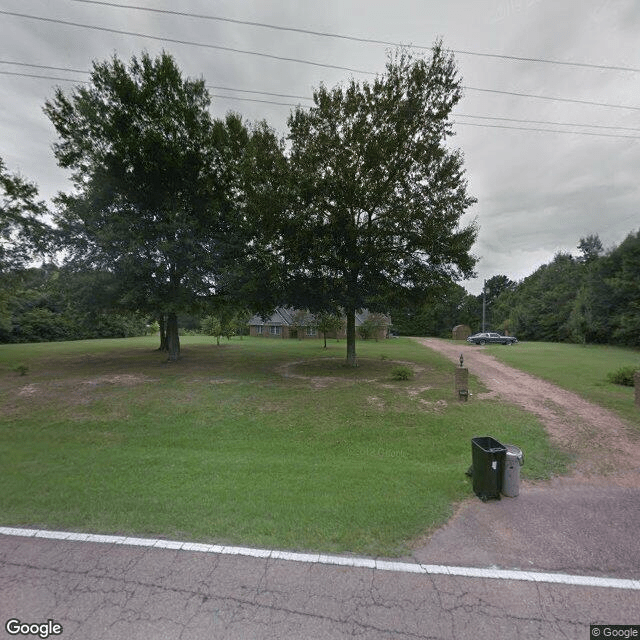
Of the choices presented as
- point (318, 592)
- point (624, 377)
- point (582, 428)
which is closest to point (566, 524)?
point (318, 592)

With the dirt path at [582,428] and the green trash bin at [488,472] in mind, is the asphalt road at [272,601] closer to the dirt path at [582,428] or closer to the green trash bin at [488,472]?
the green trash bin at [488,472]

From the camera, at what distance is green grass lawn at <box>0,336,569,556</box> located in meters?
3.94

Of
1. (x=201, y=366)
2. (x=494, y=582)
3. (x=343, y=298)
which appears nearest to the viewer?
(x=494, y=582)

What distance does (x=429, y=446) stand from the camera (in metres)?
6.64

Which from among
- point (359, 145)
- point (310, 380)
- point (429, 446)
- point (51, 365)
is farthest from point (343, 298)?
point (51, 365)

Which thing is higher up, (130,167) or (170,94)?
(170,94)

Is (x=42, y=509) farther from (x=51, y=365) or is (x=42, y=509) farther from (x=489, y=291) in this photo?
(x=489, y=291)

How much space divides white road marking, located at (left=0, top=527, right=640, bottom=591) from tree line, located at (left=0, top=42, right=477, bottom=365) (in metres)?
10.9

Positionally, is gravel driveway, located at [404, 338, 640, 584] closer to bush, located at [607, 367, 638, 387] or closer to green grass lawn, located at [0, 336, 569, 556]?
green grass lawn, located at [0, 336, 569, 556]

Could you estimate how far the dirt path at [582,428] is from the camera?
5668mm

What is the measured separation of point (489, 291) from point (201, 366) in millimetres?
98318

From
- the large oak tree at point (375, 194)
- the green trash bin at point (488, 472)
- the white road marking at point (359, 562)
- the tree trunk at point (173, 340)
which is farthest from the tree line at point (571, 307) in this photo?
the white road marking at point (359, 562)

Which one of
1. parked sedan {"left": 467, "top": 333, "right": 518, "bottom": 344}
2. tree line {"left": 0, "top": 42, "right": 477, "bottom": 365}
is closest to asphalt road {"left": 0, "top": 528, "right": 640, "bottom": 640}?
tree line {"left": 0, "top": 42, "right": 477, "bottom": 365}

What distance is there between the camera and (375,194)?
13328 mm
